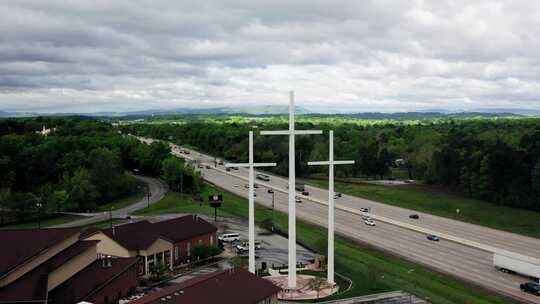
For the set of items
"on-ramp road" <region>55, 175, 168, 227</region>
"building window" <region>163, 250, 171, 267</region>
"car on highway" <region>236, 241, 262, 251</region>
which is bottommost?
"on-ramp road" <region>55, 175, 168, 227</region>

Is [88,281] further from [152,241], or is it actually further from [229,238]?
[229,238]

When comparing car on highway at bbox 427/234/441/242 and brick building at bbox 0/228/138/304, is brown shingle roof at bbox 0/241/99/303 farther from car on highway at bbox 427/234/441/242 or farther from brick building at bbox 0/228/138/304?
car on highway at bbox 427/234/441/242

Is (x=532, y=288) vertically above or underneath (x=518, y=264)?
underneath

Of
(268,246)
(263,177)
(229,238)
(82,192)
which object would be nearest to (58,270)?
(229,238)

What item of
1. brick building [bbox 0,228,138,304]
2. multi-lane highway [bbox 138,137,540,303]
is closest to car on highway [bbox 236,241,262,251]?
multi-lane highway [bbox 138,137,540,303]

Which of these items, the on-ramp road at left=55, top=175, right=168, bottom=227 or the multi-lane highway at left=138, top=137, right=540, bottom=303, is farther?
the on-ramp road at left=55, top=175, right=168, bottom=227

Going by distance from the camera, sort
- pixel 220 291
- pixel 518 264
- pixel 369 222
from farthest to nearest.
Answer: pixel 369 222, pixel 518 264, pixel 220 291

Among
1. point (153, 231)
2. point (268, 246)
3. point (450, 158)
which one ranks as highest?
point (450, 158)

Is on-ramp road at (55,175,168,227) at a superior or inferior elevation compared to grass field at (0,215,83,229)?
superior
